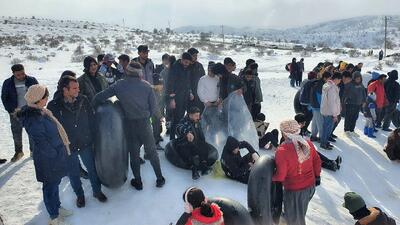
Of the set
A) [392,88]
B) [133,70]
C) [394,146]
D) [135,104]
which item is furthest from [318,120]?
[133,70]

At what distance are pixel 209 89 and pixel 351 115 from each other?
396cm

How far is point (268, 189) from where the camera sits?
4547 mm

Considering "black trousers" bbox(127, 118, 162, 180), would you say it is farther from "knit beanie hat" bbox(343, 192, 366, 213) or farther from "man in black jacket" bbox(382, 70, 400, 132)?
"man in black jacket" bbox(382, 70, 400, 132)

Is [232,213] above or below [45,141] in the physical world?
below

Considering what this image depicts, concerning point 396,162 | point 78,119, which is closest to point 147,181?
point 78,119

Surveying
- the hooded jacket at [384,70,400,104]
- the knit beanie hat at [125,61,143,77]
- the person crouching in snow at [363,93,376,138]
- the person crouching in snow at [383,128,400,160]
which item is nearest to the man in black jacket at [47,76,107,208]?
the knit beanie hat at [125,61,143,77]

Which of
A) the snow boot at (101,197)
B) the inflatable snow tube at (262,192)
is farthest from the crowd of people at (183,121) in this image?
the inflatable snow tube at (262,192)

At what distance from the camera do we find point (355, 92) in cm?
868

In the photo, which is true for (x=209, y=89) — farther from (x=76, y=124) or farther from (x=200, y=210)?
(x=200, y=210)

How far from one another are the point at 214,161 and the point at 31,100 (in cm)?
308

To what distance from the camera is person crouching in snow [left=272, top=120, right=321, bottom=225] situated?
4.18m

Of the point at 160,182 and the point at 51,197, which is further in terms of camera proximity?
the point at 160,182

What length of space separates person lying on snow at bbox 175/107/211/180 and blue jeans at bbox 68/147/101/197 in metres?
1.45

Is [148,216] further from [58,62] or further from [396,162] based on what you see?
[58,62]
